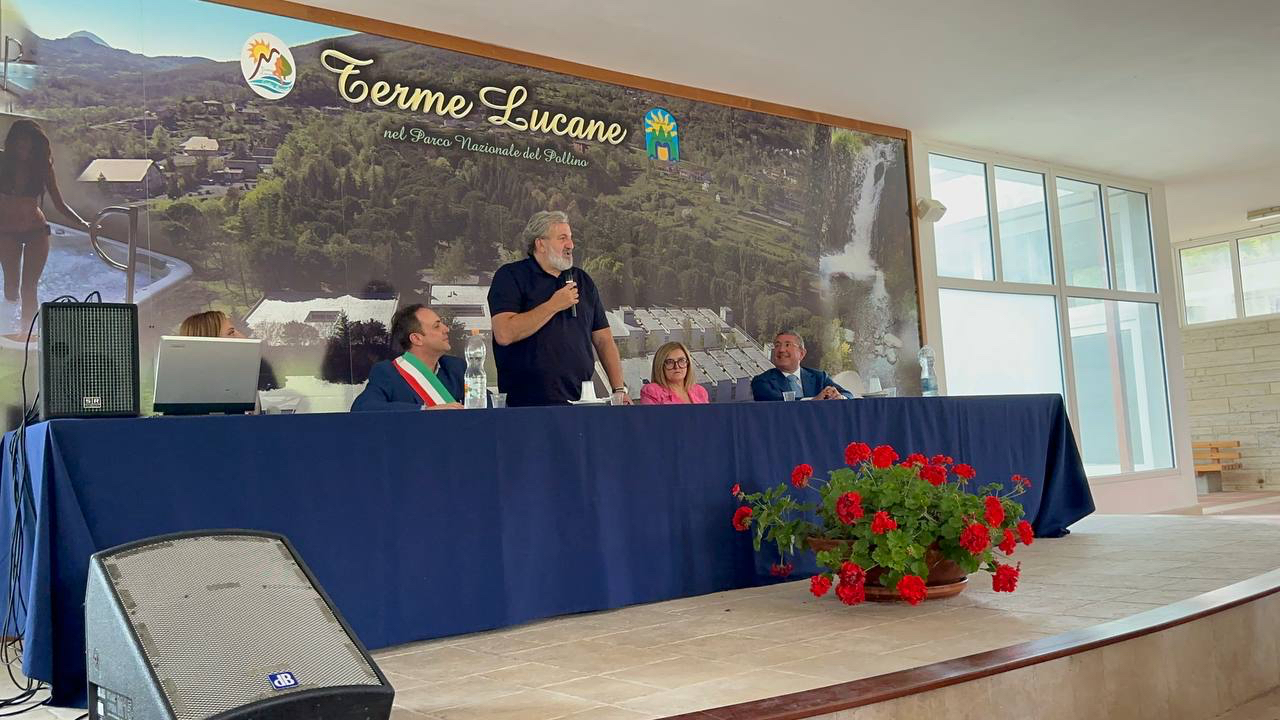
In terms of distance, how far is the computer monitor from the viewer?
2.43m

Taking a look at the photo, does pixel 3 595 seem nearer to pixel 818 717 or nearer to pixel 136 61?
pixel 818 717

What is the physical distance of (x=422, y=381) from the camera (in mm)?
3545

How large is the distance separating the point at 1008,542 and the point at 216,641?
7.25 feet

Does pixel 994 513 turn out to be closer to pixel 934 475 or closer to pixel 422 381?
pixel 934 475

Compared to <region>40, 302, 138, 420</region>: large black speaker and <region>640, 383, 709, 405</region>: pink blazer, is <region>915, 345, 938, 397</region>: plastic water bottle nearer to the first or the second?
<region>640, 383, 709, 405</region>: pink blazer

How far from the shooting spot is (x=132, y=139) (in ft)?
13.3

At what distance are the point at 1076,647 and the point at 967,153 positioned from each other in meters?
5.92

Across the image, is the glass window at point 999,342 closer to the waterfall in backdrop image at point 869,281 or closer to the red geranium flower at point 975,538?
the waterfall in backdrop image at point 869,281

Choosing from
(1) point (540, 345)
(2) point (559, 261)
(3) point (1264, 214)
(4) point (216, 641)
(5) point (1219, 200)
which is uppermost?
(5) point (1219, 200)

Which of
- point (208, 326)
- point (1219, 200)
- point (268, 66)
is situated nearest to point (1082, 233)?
point (1219, 200)

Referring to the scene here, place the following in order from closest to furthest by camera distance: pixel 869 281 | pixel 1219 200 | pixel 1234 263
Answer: pixel 869 281
pixel 1219 200
pixel 1234 263

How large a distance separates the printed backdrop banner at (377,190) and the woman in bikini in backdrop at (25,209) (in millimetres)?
39

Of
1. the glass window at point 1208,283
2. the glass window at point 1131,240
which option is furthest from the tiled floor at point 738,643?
the glass window at point 1208,283

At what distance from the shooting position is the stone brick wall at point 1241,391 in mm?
11109
